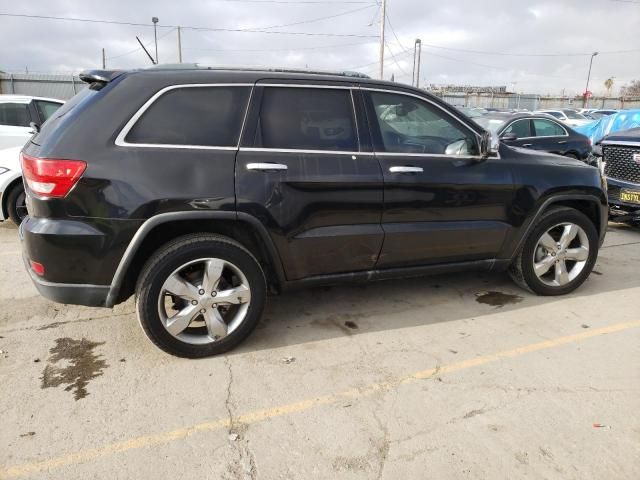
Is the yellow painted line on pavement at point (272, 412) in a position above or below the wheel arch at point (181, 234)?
below

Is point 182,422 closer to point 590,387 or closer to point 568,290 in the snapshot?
point 590,387

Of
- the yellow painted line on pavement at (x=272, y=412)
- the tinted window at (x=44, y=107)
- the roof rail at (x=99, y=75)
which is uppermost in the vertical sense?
the roof rail at (x=99, y=75)

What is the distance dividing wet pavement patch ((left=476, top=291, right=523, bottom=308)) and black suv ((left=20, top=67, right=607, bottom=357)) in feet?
1.64

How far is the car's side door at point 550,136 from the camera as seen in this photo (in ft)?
31.2

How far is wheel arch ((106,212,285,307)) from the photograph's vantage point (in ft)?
9.39

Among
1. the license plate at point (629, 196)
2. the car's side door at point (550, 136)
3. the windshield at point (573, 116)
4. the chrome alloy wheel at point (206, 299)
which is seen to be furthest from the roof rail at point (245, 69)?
the windshield at point (573, 116)

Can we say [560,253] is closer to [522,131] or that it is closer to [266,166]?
[266,166]

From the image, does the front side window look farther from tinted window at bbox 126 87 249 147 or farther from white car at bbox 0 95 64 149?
white car at bbox 0 95 64 149

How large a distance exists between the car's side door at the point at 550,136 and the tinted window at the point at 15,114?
912 centimetres

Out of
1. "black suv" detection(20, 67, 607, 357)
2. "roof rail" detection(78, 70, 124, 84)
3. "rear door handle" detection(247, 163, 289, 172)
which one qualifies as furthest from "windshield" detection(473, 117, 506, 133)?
"roof rail" detection(78, 70, 124, 84)

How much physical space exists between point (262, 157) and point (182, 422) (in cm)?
163

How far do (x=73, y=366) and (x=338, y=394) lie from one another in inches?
66.9

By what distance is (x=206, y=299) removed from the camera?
10.1 feet

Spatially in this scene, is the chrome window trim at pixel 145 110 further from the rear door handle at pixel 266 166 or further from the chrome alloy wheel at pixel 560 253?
the chrome alloy wheel at pixel 560 253
